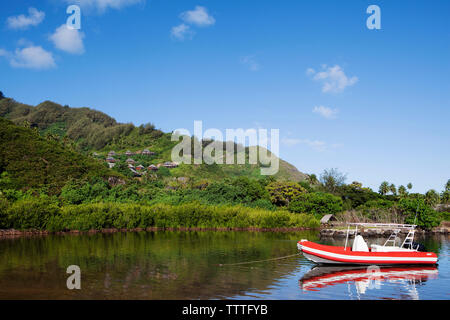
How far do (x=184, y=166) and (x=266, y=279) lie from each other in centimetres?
7439

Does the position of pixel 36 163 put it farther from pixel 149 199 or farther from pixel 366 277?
pixel 366 277

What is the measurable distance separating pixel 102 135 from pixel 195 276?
406 ft

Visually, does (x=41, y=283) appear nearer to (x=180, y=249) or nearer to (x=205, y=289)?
(x=205, y=289)

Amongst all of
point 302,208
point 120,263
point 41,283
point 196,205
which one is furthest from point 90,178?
point 41,283

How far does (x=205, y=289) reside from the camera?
53.3ft

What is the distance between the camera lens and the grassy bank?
38562mm

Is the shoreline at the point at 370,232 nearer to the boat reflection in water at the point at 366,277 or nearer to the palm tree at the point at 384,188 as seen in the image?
the boat reflection in water at the point at 366,277

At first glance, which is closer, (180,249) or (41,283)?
(41,283)

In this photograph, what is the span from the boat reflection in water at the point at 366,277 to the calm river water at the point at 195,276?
0.05 meters

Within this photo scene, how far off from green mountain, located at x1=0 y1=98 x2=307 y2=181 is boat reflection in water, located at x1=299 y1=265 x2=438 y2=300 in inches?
2545

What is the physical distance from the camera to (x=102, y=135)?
134 metres

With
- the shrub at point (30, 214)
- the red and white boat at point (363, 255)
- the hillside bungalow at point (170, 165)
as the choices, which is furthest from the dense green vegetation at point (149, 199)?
the red and white boat at point (363, 255)

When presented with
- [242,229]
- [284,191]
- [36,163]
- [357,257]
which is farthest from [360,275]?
[36,163]
